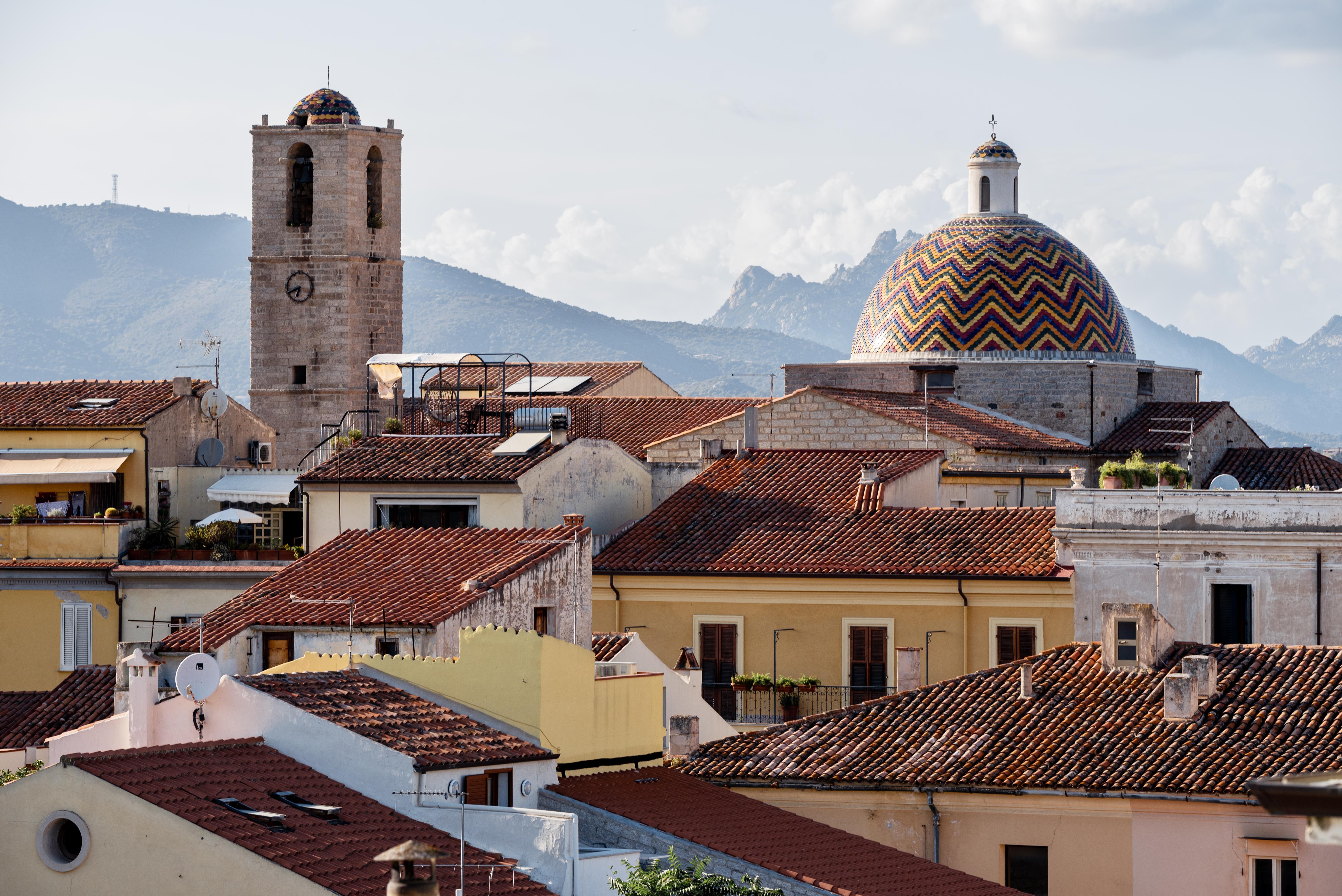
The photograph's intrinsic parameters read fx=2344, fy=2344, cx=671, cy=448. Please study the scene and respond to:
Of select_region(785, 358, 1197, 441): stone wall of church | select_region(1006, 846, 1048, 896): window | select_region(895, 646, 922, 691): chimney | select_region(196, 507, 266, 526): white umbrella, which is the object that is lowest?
select_region(1006, 846, 1048, 896): window

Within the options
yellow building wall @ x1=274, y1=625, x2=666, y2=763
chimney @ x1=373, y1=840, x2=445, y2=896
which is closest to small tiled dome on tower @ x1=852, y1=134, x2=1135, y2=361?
yellow building wall @ x1=274, y1=625, x2=666, y2=763

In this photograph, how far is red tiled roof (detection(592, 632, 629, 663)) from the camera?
74.8ft

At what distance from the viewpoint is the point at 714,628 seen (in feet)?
91.7

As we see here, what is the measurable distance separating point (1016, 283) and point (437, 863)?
91.0ft

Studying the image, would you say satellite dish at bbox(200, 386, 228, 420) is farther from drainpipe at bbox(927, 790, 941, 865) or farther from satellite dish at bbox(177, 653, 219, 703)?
satellite dish at bbox(177, 653, 219, 703)

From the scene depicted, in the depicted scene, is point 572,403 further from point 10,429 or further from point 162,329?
point 162,329

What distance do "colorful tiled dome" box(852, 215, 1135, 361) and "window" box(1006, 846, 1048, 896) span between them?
21.1 meters

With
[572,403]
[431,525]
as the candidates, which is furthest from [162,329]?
[431,525]

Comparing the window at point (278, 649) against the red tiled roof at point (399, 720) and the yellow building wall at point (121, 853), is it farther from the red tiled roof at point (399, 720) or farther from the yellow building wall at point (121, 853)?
the yellow building wall at point (121, 853)

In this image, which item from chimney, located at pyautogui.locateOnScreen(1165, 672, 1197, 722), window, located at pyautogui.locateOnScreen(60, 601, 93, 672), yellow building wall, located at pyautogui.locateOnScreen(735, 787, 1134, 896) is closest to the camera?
yellow building wall, located at pyautogui.locateOnScreen(735, 787, 1134, 896)

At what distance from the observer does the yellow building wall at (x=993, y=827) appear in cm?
1975

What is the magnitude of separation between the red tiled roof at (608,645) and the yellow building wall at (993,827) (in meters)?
2.65

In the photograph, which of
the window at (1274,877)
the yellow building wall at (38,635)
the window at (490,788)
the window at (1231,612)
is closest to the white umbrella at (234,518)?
the yellow building wall at (38,635)

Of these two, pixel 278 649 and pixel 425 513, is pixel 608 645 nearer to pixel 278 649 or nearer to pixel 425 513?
pixel 278 649
